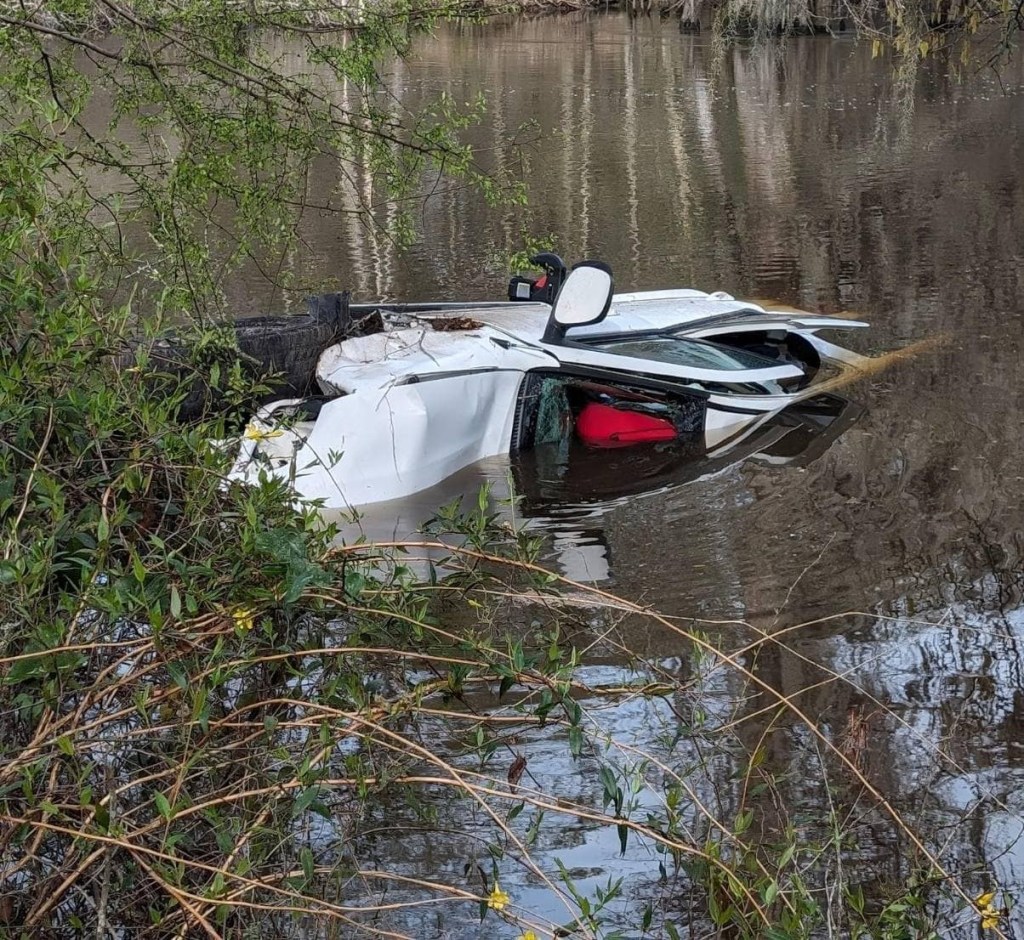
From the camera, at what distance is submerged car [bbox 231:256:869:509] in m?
8.45

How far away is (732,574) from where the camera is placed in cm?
762

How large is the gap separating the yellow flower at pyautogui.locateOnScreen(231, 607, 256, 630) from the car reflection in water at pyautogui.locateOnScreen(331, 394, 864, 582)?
4.55 metres

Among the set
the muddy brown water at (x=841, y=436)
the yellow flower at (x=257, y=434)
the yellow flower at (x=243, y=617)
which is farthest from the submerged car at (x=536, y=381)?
the yellow flower at (x=243, y=617)

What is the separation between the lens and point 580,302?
30.4 ft

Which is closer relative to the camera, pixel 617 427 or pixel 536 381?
pixel 536 381

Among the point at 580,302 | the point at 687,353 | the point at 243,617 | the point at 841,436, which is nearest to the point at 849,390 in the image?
the point at 841,436

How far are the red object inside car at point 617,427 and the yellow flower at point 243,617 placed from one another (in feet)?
22.4

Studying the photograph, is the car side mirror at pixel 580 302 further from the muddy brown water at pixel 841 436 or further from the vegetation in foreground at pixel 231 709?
the vegetation in foreground at pixel 231 709

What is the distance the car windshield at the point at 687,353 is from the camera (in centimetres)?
955

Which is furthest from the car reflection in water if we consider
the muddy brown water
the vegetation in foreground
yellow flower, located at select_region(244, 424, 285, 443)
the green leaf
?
the green leaf

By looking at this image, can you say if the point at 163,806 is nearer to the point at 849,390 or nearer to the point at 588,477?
the point at 588,477

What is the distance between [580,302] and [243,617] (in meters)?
6.38

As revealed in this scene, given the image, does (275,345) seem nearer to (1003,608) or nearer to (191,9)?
(191,9)

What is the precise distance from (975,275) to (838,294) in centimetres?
188
